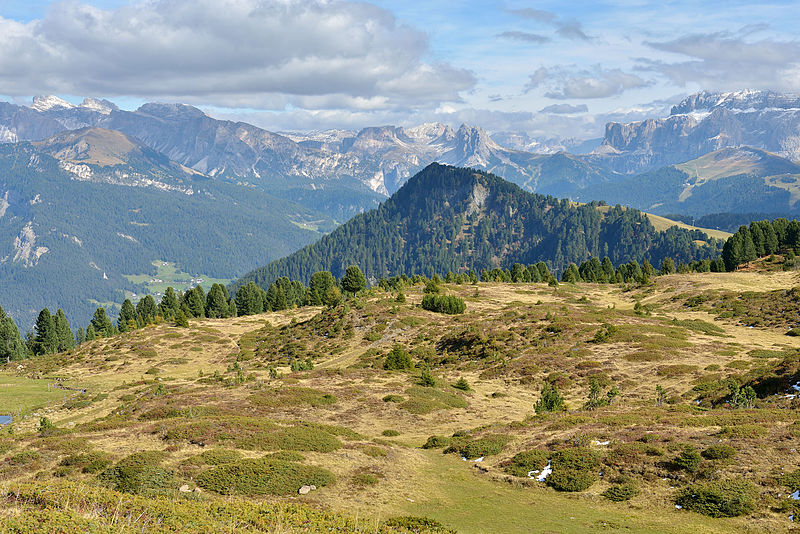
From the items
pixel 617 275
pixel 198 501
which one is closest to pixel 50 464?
pixel 198 501

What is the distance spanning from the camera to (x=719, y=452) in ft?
87.3

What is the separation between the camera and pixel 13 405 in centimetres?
6278

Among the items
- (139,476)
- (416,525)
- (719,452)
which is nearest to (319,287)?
(139,476)

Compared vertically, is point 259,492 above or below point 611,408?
above

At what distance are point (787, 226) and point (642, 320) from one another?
128526mm

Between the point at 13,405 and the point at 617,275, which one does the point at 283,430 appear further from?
the point at 617,275

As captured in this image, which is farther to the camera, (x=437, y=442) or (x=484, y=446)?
(x=437, y=442)

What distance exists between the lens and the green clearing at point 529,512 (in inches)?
886

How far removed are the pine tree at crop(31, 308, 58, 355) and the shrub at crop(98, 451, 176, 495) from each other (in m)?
150

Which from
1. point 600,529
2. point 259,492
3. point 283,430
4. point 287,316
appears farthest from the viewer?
point 287,316

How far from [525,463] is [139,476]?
19929 millimetres

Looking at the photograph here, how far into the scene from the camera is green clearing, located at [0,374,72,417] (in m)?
61.2

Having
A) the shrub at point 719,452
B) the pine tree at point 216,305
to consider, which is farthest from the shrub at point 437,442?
the pine tree at point 216,305

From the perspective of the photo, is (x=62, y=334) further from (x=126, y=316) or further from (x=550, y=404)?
(x=550, y=404)
